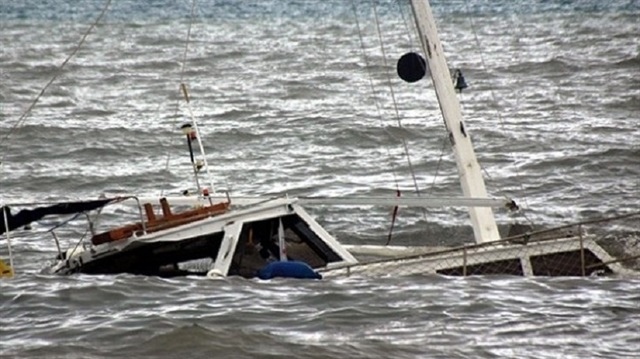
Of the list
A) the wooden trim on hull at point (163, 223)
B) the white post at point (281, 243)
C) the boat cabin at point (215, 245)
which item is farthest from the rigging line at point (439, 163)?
the wooden trim on hull at point (163, 223)

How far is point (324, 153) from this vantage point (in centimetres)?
3891

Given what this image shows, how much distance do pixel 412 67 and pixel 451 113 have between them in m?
0.88

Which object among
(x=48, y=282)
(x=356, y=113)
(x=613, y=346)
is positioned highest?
(x=356, y=113)

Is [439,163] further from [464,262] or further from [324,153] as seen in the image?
[464,262]

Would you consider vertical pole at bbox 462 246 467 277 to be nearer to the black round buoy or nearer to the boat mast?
the boat mast

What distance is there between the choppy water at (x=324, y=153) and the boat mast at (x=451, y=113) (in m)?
2.79

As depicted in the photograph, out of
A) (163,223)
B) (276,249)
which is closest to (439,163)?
(276,249)

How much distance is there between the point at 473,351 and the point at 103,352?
12.5 feet

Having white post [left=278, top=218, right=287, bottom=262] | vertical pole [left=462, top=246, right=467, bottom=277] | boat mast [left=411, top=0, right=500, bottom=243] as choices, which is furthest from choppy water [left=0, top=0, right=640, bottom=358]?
boat mast [left=411, top=0, right=500, bottom=243]

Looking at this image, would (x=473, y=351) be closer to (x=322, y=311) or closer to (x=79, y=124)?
(x=322, y=311)

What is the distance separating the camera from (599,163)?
36.2m

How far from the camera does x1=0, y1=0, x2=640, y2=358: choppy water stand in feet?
64.5

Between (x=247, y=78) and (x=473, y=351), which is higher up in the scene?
(x=247, y=78)

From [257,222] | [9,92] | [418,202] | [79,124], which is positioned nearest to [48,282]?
[257,222]
